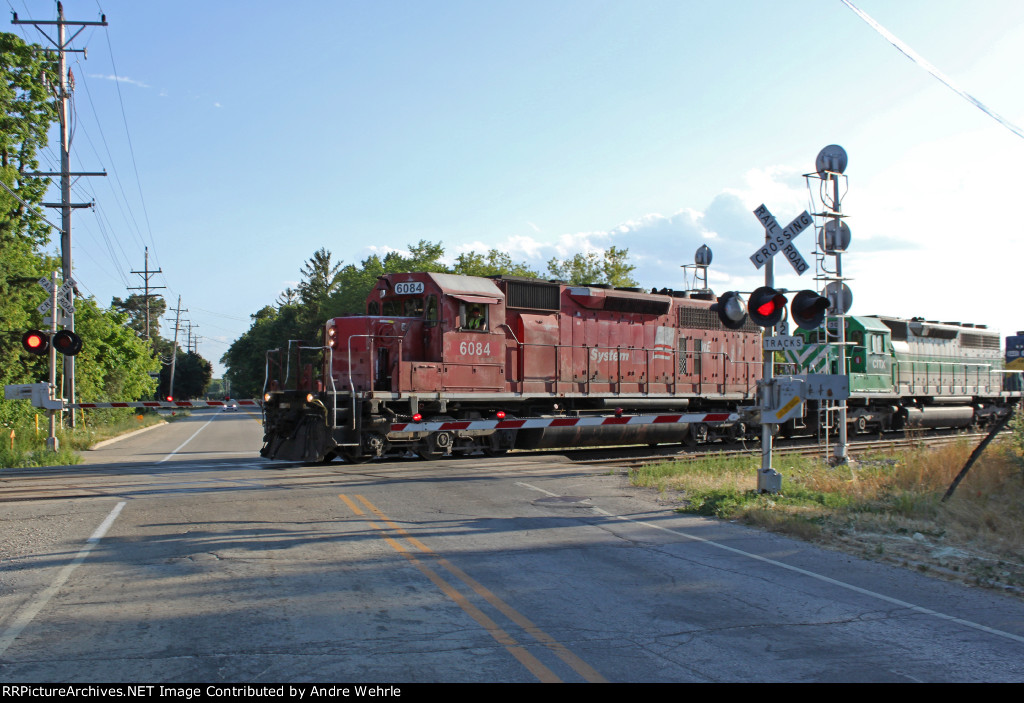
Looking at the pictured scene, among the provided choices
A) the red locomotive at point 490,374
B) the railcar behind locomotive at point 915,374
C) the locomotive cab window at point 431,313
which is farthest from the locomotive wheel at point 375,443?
the railcar behind locomotive at point 915,374

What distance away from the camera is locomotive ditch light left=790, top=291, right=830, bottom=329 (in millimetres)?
10945

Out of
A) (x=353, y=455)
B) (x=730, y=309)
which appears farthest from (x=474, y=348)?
(x=730, y=309)

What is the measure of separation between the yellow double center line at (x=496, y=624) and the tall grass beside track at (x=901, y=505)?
14.3ft

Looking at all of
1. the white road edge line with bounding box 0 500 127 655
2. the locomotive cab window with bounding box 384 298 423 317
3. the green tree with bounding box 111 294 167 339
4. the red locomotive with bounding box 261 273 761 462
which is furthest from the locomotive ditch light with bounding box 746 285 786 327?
the green tree with bounding box 111 294 167 339

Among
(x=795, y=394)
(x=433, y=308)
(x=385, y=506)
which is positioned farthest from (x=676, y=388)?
(x=385, y=506)

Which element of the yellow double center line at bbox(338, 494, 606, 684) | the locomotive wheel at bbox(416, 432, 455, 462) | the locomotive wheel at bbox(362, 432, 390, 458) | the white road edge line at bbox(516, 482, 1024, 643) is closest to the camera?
the yellow double center line at bbox(338, 494, 606, 684)

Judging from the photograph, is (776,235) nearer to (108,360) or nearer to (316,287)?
(108,360)

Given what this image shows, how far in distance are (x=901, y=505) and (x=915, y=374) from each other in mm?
19458

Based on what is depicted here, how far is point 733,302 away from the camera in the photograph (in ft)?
39.4

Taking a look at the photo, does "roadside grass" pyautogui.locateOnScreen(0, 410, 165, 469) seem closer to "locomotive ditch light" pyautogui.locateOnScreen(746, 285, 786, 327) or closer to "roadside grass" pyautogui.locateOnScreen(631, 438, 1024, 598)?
"roadside grass" pyautogui.locateOnScreen(631, 438, 1024, 598)

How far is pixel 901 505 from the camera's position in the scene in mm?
10062

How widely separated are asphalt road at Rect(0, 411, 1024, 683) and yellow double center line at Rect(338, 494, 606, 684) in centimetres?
2

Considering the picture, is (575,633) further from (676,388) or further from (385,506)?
(676,388)
